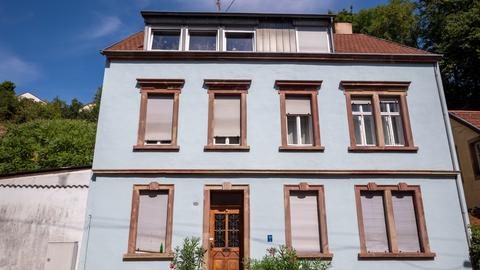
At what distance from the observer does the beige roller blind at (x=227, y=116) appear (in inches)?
468

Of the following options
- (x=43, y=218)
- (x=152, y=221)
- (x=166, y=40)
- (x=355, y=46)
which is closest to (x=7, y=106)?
(x=166, y=40)

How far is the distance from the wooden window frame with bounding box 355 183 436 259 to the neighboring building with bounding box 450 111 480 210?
613 centimetres

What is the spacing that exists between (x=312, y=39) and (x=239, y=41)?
263 cm

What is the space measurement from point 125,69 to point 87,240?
5.55 metres

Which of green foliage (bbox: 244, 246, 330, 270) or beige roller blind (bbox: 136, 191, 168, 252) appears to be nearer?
green foliage (bbox: 244, 246, 330, 270)

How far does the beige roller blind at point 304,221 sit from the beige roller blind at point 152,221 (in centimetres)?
378

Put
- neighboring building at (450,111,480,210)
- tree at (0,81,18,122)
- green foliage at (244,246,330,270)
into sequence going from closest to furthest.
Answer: green foliage at (244,246,330,270) → neighboring building at (450,111,480,210) → tree at (0,81,18,122)

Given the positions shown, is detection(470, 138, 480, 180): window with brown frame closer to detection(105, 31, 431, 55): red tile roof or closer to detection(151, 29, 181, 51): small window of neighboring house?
detection(105, 31, 431, 55): red tile roof

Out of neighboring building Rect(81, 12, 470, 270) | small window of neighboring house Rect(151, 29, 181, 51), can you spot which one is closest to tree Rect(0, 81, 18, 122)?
neighboring building Rect(81, 12, 470, 270)

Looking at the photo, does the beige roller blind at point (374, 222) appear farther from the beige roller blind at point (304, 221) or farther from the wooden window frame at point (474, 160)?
the wooden window frame at point (474, 160)

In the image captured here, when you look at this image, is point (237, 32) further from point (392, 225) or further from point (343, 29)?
point (392, 225)

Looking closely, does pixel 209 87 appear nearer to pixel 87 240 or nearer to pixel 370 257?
pixel 87 240

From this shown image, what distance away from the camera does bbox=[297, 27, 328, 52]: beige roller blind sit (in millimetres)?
13219

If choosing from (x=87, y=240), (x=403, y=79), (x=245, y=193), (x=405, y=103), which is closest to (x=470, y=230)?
(x=405, y=103)
